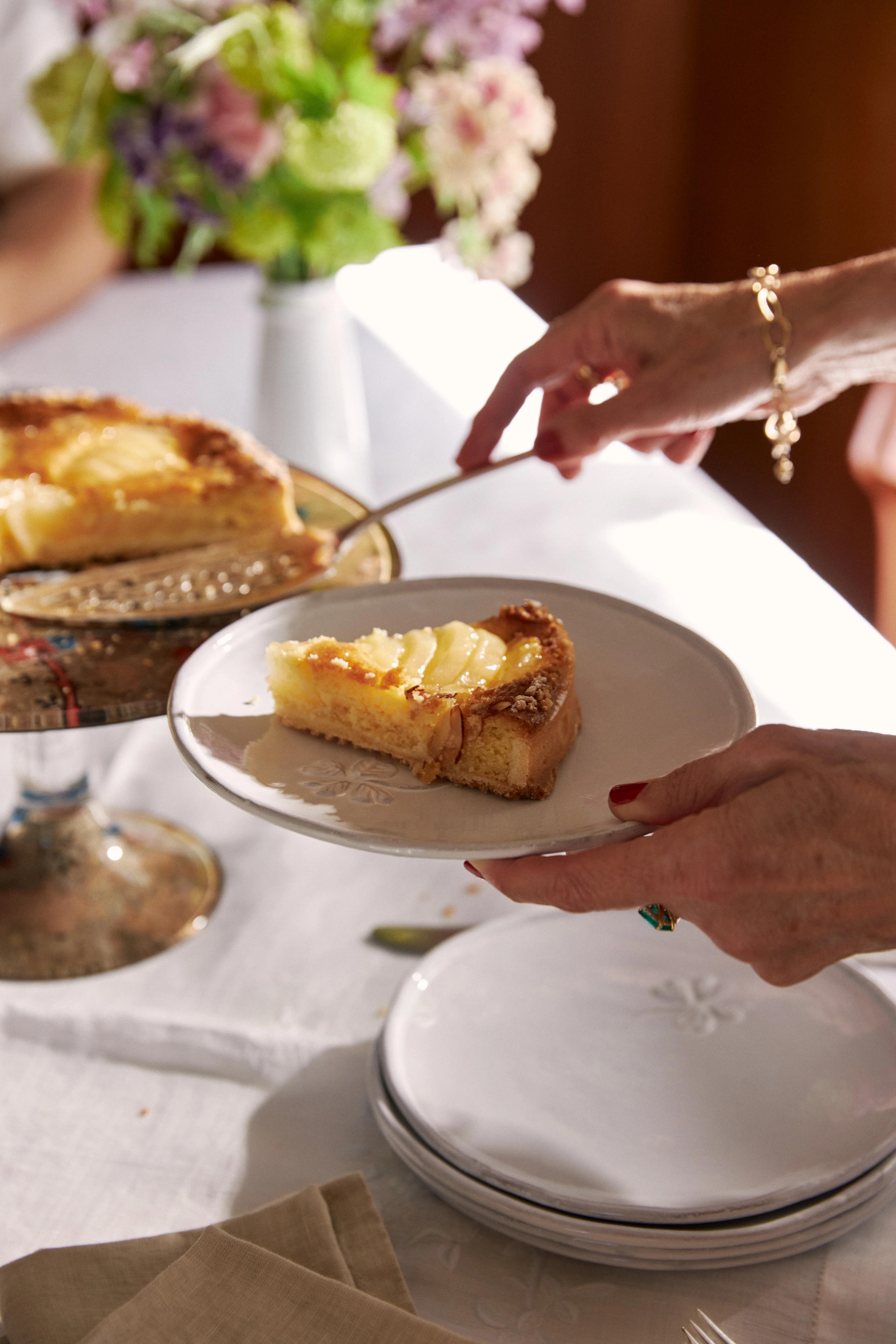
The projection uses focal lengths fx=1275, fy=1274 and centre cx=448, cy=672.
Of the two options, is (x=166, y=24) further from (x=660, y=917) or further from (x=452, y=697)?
(x=660, y=917)

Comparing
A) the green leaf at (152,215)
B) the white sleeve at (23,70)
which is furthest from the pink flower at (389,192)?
the white sleeve at (23,70)

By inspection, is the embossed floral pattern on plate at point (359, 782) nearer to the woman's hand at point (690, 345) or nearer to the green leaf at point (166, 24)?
the woman's hand at point (690, 345)

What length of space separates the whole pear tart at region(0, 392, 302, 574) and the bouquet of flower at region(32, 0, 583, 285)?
13.9 inches

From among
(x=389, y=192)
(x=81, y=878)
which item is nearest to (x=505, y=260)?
(x=389, y=192)

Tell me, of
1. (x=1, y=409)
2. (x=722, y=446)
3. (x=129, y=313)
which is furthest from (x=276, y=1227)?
(x=722, y=446)

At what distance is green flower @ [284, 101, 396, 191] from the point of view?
147 cm

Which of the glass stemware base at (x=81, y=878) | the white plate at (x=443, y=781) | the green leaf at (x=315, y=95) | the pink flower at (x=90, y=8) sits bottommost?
the glass stemware base at (x=81, y=878)

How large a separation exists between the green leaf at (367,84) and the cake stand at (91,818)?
536 millimetres

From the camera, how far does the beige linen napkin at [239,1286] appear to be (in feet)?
2.14

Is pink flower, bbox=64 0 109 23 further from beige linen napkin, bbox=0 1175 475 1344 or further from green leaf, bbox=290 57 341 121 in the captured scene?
beige linen napkin, bbox=0 1175 475 1344

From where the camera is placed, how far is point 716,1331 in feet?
2.23

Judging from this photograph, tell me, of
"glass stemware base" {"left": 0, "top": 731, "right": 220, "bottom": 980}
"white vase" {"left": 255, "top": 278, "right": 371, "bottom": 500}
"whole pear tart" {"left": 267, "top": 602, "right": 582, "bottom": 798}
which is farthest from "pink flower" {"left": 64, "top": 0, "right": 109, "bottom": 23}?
"whole pear tart" {"left": 267, "top": 602, "right": 582, "bottom": 798}

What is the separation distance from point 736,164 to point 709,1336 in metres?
3.78

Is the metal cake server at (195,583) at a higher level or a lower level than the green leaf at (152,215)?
lower
